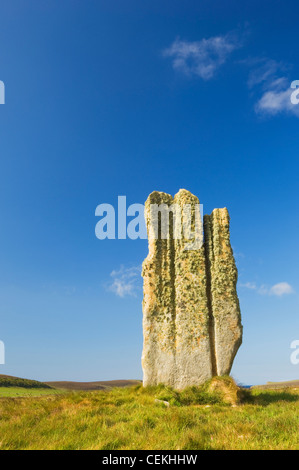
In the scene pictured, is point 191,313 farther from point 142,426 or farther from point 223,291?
point 142,426

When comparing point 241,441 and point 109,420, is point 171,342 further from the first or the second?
point 241,441

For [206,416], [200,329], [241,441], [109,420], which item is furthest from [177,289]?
[241,441]

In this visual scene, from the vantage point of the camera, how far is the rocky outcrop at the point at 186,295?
12.8 meters

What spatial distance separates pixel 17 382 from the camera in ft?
79.4

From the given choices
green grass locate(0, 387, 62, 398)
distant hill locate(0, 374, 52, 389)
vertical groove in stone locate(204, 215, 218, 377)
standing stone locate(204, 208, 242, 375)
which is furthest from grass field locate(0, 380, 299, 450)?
distant hill locate(0, 374, 52, 389)

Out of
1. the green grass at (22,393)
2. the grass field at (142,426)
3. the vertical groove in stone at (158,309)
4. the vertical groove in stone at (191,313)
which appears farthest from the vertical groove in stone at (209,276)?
the green grass at (22,393)

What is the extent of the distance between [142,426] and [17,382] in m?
20.3

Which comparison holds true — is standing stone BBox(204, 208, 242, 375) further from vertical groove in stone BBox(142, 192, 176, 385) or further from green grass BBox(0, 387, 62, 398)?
green grass BBox(0, 387, 62, 398)

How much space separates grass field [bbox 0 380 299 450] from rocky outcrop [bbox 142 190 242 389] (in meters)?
1.79

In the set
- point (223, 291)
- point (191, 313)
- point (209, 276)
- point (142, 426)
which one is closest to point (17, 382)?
point (191, 313)

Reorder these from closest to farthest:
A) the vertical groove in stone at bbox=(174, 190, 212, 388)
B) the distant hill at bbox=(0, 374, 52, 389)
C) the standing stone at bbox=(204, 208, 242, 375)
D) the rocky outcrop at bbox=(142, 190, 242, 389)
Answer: the vertical groove in stone at bbox=(174, 190, 212, 388) → the rocky outcrop at bbox=(142, 190, 242, 389) → the standing stone at bbox=(204, 208, 242, 375) → the distant hill at bbox=(0, 374, 52, 389)

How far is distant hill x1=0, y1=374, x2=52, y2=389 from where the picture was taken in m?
23.4

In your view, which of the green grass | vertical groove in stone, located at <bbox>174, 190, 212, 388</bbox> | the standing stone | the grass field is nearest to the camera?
the grass field

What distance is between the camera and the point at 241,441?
247 inches
